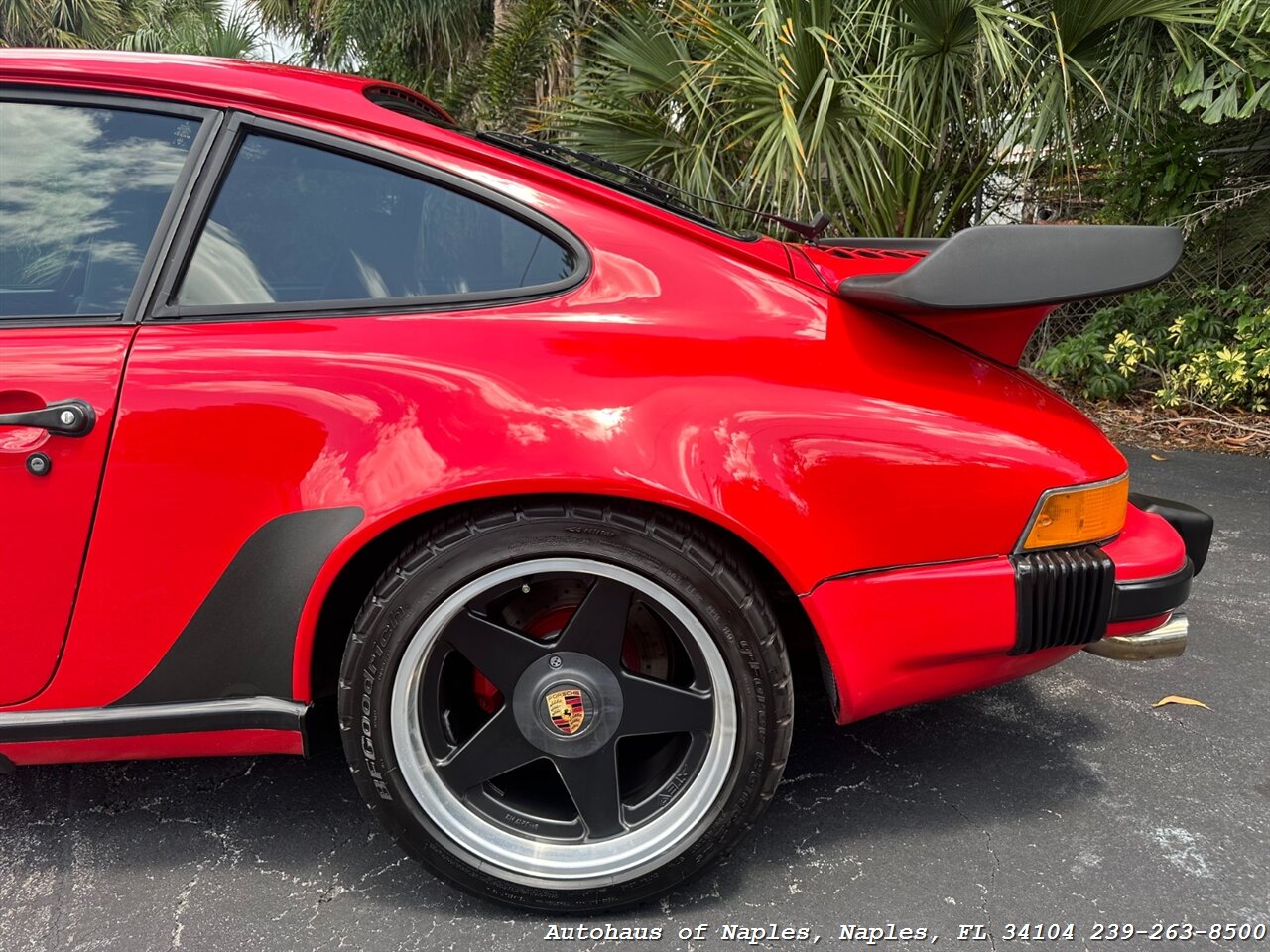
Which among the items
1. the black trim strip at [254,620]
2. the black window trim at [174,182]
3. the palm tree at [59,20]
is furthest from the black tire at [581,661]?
the palm tree at [59,20]

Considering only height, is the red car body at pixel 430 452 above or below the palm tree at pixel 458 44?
below

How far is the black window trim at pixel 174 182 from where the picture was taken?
1.59m

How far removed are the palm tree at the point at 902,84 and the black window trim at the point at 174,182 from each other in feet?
10.4

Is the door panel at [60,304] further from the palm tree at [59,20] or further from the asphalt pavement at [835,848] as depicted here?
the palm tree at [59,20]

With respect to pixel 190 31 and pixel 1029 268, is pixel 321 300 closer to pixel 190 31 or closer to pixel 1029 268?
pixel 1029 268

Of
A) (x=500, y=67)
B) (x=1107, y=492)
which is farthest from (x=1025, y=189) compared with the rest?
(x=1107, y=492)

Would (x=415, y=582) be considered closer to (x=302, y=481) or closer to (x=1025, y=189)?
(x=302, y=481)

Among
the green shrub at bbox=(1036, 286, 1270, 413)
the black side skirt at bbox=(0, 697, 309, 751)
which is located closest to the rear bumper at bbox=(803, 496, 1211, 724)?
the black side skirt at bbox=(0, 697, 309, 751)

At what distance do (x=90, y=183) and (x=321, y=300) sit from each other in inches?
18.5

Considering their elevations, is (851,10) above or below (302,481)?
above

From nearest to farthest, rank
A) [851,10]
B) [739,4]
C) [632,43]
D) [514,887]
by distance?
1. [514,887]
2. [851,10]
3. [739,4]
4. [632,43]

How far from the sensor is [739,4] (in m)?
5.02

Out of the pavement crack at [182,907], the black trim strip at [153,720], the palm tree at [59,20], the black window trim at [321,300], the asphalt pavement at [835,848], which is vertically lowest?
the pavement crack at [182,907]

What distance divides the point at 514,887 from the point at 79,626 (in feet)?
2.81
